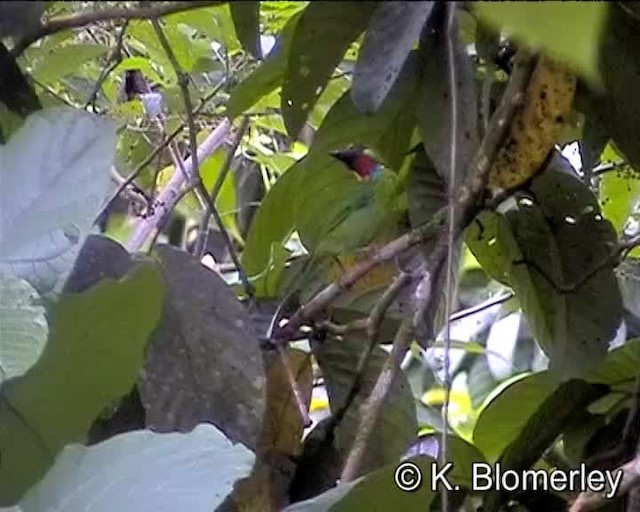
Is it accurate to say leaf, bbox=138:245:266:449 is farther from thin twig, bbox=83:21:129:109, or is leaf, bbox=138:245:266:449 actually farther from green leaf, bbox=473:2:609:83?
green leaf, bbox=473:2:609:83

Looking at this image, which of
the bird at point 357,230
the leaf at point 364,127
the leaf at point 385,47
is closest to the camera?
the leaf at point 385,47

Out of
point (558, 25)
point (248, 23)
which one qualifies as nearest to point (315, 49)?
point (248, 23)

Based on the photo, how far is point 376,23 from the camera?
37 centimetres

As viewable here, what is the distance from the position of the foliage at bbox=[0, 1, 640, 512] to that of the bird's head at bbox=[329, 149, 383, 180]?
0.05ft

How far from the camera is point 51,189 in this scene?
429 millimetres

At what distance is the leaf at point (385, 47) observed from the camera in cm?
36

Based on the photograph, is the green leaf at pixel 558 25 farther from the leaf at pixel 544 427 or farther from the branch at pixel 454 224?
the leaf at pixel 544 427

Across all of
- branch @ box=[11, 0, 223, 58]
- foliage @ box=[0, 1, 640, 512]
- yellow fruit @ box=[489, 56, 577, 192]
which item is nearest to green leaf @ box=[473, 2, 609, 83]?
foliage @ box=[0, 1, 640, 512]

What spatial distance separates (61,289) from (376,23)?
6.6 inches

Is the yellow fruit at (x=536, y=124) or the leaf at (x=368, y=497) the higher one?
the yellow fruit at (x=536, y=124)

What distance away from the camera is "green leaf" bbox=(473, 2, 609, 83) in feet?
0.69

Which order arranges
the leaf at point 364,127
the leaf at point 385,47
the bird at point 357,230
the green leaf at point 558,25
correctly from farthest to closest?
the bird at point 357,230
the leaf at point 364,127
the leaf at point 385,47
the green leaf at point 558,25

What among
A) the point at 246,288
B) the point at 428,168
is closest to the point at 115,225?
the point at 246,288

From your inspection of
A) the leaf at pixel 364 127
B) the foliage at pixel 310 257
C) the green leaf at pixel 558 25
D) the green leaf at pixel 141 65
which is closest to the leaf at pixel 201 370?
the foliage at pixel 310 257
